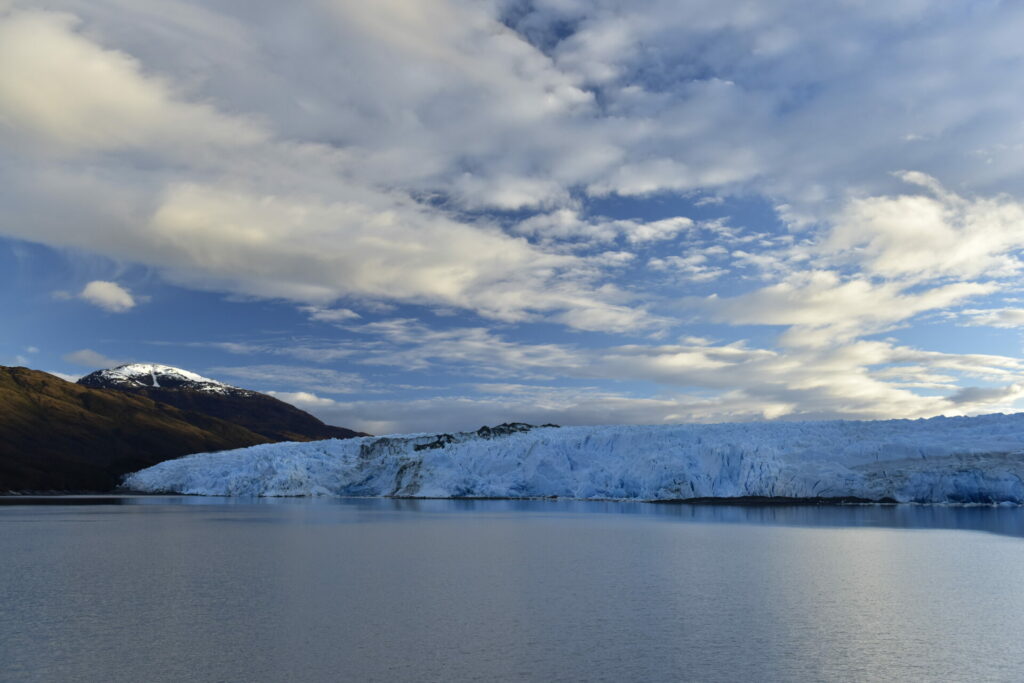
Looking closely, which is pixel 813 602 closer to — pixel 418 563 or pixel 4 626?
pixel 418 563

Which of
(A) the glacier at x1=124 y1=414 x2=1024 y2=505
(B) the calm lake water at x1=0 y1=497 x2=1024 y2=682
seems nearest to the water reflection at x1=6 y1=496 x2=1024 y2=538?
(A) the glacier at x1=124 y1=414 x2=1024 y2=505

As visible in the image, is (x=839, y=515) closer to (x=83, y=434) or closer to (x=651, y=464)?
(x=651, y=464)

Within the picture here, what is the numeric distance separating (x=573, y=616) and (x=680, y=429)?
63.5m

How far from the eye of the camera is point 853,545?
36.0 meters

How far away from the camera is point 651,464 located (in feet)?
255

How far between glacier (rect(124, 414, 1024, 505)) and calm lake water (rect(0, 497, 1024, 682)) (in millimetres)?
26592

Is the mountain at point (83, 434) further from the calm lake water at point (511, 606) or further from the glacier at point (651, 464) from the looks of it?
the calm lake water at point (511, 606)

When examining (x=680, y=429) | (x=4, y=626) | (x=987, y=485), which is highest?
(x=680, y=429)

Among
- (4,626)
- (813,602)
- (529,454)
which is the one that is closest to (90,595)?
(4,626)

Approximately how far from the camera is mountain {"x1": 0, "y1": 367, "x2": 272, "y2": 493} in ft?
411

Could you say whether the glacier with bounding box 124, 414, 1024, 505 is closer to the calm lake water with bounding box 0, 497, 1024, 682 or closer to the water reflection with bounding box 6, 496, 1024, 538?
the water reflection with bounding box 6, 496, 1024, 538

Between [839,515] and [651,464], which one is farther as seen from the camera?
[651,464]

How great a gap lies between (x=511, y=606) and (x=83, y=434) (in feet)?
496

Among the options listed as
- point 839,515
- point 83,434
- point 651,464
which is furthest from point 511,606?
point 83,434
